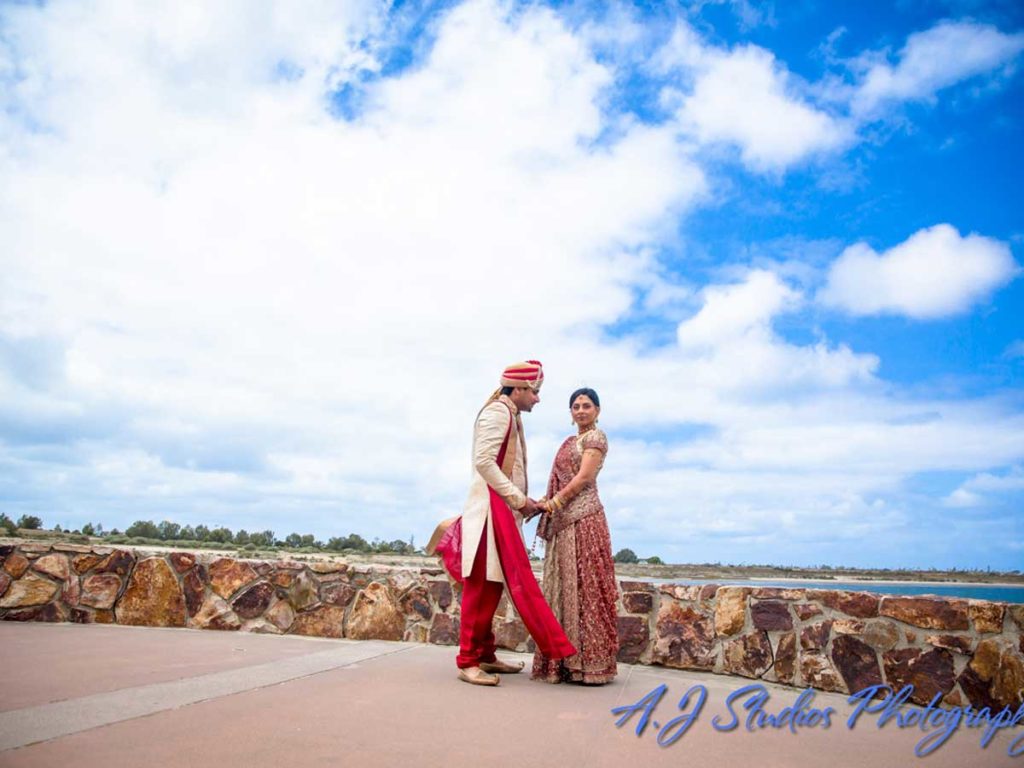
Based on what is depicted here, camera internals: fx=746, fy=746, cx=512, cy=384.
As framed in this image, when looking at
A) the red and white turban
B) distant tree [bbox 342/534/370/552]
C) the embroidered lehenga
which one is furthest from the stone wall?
distant tree [bbox 342/534/370/552]

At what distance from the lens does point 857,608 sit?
482 centimetres

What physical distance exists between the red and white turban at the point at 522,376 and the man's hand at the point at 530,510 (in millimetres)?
704

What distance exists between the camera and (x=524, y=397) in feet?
15.2

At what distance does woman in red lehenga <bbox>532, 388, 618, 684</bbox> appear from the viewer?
4469 mm

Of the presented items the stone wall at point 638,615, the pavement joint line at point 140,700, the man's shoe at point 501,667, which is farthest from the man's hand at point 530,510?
the pavement joint line at point 140,700

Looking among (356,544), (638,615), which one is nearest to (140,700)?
(638,615)

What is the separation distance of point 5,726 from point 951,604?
15.7 ft

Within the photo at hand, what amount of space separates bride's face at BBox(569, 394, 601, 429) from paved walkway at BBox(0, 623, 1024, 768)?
1.60 m

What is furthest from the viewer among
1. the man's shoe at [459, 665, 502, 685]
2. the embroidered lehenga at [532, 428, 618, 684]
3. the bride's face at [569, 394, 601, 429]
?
the bride's face at [569, 394, 601, 429]

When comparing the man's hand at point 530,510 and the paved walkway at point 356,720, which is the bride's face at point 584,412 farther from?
the paved walkway at point 356,720

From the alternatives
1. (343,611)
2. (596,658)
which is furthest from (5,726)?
(343,611)

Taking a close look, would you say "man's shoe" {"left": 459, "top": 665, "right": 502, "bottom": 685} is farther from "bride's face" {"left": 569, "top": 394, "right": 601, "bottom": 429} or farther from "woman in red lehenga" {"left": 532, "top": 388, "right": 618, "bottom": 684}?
"bride's face" {"left": 569, "top": 394, "right": 601, "bottom": 429}

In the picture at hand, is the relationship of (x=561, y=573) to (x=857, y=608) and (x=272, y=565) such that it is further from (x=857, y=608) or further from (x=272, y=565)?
(x=272, y=565)

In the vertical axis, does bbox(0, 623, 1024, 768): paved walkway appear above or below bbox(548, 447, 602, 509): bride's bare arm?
below
